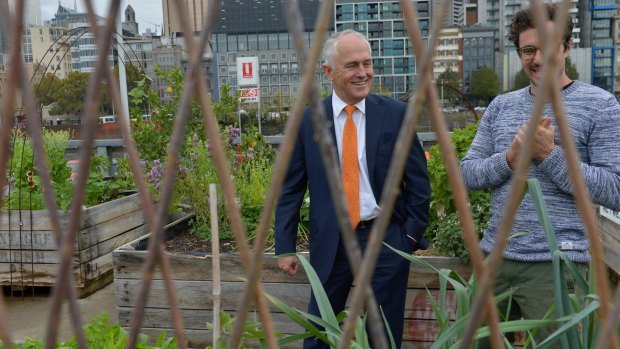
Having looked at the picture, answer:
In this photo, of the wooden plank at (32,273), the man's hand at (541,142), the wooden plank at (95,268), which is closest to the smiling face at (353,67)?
the man's hand at (541,142)

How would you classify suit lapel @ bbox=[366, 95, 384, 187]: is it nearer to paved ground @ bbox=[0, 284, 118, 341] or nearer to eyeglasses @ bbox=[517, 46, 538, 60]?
eyeglasses @ bbox=[517, 46, 538, 60]

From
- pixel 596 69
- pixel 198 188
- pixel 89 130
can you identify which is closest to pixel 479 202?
pixel 198 188

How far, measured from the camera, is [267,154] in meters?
5.89

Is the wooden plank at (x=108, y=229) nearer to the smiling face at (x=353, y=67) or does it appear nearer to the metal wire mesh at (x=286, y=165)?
the smiling face at (x=353, y=67)

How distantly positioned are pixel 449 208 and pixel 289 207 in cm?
116

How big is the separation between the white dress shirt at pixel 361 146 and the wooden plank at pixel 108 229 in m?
2.53

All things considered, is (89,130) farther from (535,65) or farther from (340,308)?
(340,308)

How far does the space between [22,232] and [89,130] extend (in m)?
3.91

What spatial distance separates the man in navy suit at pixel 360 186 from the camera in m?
2.22

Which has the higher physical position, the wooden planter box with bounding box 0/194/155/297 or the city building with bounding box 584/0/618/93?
the city building with bounding box 584/0/618/93

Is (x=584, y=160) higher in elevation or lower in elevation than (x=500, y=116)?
lower

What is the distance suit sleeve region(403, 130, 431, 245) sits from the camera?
2.32 meters

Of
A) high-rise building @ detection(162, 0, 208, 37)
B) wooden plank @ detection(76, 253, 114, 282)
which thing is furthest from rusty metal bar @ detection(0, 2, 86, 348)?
wooden plank @ detection(76, 253, 114, 282)

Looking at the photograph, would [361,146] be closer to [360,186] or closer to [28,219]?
[360,186]
